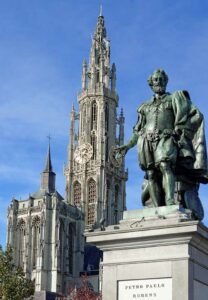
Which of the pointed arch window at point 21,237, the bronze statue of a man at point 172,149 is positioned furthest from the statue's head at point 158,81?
the pointed arch window at point 21,237

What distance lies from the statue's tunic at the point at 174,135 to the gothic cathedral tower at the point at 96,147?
84902 mm

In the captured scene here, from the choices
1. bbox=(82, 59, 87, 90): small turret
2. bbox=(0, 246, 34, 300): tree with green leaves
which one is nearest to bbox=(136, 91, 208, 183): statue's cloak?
bbox=(0, 246, 34, 300): tree with green leaves

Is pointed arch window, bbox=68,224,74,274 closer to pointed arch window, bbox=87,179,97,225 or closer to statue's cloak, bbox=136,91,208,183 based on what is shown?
pointed arch window, bbox=87,179,97,225

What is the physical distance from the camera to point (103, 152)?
9544 cm

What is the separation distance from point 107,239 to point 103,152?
8800cm

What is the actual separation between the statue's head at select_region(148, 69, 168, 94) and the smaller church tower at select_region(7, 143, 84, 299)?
243 feet

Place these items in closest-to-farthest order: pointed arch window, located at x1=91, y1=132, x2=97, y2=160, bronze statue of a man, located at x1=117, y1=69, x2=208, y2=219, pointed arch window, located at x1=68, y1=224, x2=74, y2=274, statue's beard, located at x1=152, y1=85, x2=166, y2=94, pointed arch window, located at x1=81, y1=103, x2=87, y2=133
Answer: bronze statue of a man, located at x1=117, y1=69, x2=208, y2=219 → statue's beard, located at x1=152, y1=85, x2=166, y2=94 → pointed arch window, located at x1=68, y1=224, x2=74, y2=274 → pointed arch window, located at x1=91, y1=132, x2=97, y2=160 → pointed arch window, located at x1=81, y1=103, x2=87, y2=133

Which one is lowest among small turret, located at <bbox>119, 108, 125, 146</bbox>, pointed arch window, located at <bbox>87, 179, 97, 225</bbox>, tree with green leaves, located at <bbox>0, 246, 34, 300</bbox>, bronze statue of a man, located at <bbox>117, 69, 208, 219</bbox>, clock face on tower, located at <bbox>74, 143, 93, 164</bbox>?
tree with green leaves, located at <bbox>0, 246, 34, 300</bbox>

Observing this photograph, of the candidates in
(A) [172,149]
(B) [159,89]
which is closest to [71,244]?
(B) [159,89]

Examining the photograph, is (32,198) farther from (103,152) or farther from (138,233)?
(138,233)

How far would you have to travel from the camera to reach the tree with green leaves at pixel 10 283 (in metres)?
29.2

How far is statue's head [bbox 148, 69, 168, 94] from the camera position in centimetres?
801

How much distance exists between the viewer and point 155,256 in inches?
282

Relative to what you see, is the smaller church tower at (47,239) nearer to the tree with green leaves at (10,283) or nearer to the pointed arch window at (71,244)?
the pointed arch window at (71,244)
